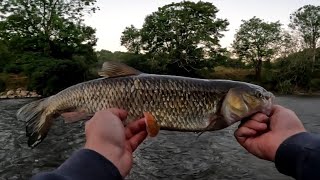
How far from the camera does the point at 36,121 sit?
3.77m

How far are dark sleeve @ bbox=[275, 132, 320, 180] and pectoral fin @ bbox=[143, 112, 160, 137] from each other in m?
0.99

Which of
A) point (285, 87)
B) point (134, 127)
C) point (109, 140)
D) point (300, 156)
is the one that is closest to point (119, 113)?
point (134, 127)

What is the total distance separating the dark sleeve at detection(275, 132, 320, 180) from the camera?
216 cm

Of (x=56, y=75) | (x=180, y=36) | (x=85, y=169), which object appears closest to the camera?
(x=85, y=169)

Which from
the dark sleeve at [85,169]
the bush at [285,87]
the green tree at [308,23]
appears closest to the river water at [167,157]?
the dark sleeve at [85,169]

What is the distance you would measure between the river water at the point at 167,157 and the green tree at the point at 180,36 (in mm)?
43469

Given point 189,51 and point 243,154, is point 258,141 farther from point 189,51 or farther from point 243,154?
point 189,51

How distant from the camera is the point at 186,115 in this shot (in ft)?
11.2

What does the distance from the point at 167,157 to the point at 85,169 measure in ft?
31.5

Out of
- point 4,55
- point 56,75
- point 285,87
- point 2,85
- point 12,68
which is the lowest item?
point 285,87

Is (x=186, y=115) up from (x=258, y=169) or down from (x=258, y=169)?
up

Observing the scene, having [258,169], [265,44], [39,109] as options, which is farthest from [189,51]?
[39,109]

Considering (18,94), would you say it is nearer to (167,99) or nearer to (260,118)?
(167,99)

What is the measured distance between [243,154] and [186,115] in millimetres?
8900
